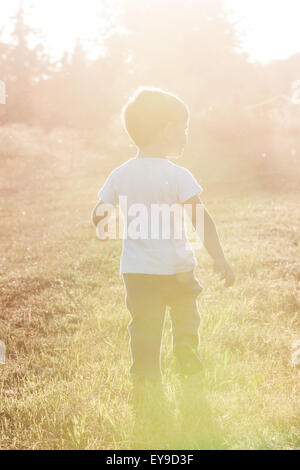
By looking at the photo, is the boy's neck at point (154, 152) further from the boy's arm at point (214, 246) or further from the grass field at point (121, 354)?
the grass field at point (121, 354)

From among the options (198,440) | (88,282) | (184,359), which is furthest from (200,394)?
(88,282)

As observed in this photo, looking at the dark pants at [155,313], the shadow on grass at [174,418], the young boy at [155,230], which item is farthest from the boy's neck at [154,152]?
the shadow on grass at [174,418]

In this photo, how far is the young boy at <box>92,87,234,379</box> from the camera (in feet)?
10.5

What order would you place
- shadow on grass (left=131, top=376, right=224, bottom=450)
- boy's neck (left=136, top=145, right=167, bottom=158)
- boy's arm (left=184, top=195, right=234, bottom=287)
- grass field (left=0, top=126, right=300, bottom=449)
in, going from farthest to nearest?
1. boy's neck (left=136, top=145, right=167, bottom=158)
2. boy's arm (left=184, top=195, right=234, bottom=287)
3. grass field (left=0, top=126, right=300, bottom=449)
4. shadow on grass (left=131, top=376, right=224, bottom=450)

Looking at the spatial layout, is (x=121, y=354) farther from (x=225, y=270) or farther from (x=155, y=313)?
(x=225, y=270)

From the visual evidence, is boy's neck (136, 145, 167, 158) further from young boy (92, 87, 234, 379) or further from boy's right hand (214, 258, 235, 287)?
boy's right hand (214, 258, 235, 287)

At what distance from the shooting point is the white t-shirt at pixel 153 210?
126 inches

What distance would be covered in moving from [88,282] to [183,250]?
378cm

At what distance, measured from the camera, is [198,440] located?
2910 mm

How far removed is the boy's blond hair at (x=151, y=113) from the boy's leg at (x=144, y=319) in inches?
35.1

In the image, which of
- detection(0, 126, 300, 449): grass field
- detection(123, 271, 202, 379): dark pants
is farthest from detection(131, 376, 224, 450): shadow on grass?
detection(123, 271, 202, 379): dark pants

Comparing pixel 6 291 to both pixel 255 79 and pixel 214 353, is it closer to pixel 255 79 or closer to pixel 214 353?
pixel 214 353

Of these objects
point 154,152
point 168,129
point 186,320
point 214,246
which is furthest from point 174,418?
point 168,129

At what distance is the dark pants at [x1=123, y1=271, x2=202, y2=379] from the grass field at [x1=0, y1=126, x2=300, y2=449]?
0.26 metres
